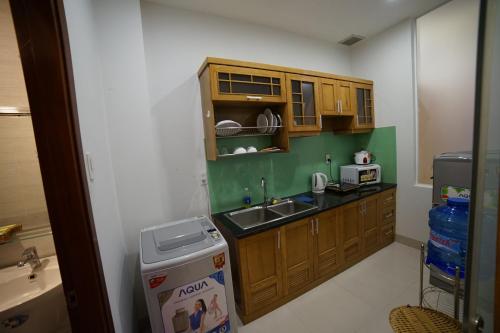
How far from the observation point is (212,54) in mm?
2039

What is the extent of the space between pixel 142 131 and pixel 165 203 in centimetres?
68

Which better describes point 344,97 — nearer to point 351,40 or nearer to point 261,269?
point 351,40

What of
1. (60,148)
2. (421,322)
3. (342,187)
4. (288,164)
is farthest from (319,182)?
(60,148)

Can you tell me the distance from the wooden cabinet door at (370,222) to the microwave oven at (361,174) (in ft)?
0.94

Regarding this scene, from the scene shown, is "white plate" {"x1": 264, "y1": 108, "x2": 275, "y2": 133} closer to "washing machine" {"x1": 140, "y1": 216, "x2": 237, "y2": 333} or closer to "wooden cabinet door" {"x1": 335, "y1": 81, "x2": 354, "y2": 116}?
"wooden cabinet door" {"x1": 335, "y1": 81, "x2": 354, "y2": 116}

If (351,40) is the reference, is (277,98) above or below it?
below

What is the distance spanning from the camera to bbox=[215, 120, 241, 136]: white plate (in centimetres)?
183

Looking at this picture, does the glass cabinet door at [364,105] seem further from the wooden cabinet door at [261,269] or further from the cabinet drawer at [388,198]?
the wooden cabinet door at [261,269]

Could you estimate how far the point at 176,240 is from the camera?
1.45 m

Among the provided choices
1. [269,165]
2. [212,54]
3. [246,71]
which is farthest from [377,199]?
[212,54]

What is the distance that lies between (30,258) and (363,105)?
3920 millimetres

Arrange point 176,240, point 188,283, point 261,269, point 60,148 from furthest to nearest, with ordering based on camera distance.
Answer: point 261,269 < point 176,240 < point 188,283 < point 60,148

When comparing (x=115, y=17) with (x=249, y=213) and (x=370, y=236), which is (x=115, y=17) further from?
(x=370, y=236)

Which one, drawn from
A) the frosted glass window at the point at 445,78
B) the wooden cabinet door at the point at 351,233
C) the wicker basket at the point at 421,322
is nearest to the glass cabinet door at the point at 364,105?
the frosted glass window at the point at 445,78
